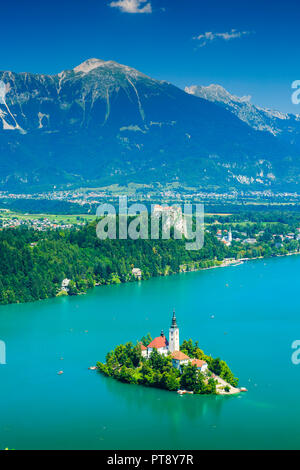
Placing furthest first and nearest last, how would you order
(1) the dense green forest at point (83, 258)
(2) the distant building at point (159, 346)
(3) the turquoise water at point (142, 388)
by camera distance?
(1) the dense green forest at point (83, 258) < (2) the distant building at point (159, 346) < (3) the turquoise water at point (142, 388)

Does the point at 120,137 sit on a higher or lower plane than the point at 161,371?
higher

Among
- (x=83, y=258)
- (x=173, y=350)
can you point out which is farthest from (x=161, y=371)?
(x=83, y=258)

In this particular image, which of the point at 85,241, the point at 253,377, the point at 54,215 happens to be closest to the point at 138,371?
the point at 253,377

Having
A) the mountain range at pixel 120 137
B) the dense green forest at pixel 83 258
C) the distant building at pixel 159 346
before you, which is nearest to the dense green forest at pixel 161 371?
the distant building at pixel 159 346

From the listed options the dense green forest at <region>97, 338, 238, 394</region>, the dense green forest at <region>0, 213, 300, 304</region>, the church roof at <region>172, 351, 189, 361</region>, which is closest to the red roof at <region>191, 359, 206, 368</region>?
the dense green forest at <region>97, 338, 238, 394</region>

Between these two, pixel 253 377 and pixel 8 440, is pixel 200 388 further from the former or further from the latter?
pixel 8 440

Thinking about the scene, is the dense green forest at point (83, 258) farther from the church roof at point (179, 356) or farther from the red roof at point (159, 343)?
the church roof at point (179, 356)

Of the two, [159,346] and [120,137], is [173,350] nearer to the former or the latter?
[159,346]
